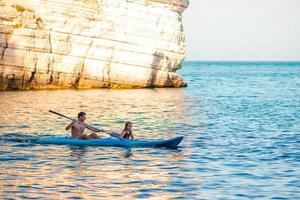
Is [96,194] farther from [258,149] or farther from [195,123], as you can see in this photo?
[195,123]

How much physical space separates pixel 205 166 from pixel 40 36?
34428 millimetres

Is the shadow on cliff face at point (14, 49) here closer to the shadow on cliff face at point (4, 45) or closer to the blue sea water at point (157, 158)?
the shadow on cliff face at point (4, 45)

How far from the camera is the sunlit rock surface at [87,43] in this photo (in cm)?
5200

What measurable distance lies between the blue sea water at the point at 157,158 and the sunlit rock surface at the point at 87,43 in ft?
34.3

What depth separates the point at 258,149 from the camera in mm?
24734

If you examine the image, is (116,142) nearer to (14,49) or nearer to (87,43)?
(14,49)

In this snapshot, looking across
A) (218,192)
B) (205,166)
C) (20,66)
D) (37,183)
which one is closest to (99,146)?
(205,166)

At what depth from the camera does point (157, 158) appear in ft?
73.3

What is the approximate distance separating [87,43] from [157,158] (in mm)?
33330

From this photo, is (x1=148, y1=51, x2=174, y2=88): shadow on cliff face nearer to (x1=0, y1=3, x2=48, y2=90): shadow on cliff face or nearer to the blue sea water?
(x1=0, y1=3, x2=48, y2=90): shadow on cliff face

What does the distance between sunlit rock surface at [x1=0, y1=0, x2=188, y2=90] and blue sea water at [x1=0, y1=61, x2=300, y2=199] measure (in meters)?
10.4

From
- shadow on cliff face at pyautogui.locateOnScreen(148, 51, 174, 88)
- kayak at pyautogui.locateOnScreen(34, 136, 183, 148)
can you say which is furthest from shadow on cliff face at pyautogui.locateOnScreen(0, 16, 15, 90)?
kayak at pyautogui.locateOnScreen(34, 136, 183, 148)

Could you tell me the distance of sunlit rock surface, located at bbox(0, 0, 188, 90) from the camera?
52.0 meters

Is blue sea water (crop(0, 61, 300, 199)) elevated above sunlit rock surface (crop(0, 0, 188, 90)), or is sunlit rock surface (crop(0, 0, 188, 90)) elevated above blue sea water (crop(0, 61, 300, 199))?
sunlit rock surface (crop(0, 0, 188, 90))
